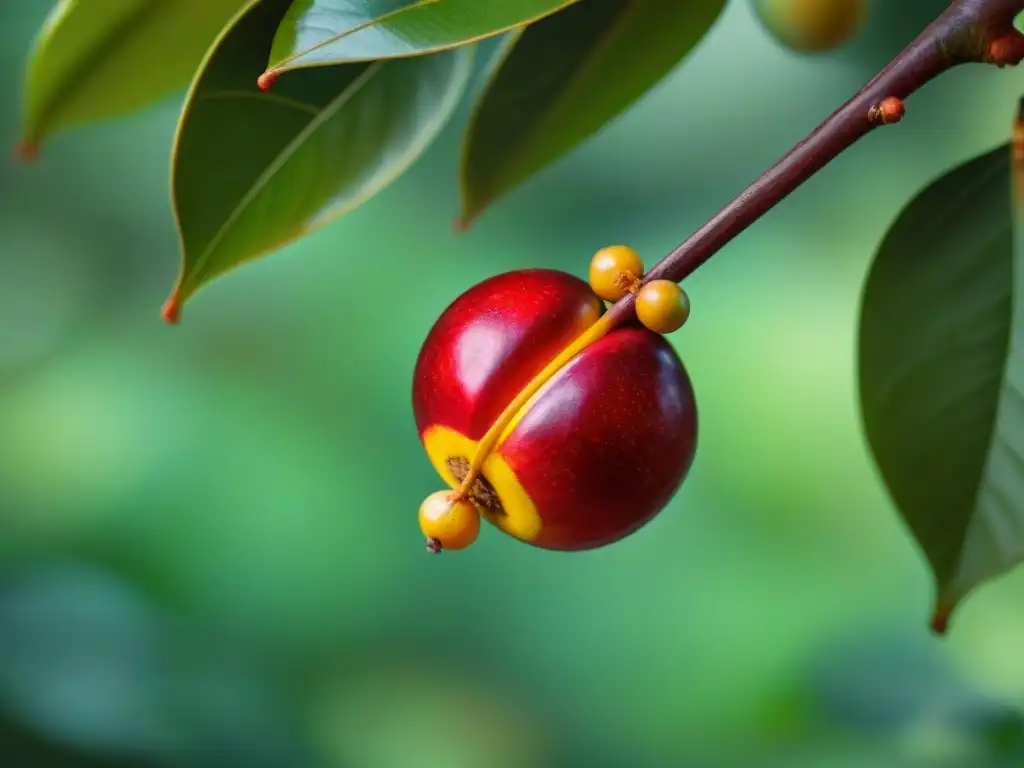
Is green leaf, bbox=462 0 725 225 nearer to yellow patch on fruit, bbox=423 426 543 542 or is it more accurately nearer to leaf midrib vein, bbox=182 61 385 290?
leaf midrib vein, bbox=182 61 385 290

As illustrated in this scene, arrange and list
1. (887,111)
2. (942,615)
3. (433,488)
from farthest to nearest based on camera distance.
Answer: (433,488) → (942,615) → (887,111)

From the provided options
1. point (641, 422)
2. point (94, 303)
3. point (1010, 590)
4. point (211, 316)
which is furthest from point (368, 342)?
point (641, 422)

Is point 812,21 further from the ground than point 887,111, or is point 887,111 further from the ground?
point 812,21

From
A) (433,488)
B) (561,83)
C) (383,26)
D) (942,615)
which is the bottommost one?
(942,615)

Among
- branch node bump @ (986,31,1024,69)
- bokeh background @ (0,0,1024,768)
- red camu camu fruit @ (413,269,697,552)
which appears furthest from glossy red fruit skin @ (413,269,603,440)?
bokeh background @ (0,0,1024,768)

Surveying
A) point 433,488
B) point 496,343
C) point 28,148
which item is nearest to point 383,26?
point 496,343

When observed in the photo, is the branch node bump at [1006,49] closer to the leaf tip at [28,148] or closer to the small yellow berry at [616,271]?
the small yellow berry at [616,271]

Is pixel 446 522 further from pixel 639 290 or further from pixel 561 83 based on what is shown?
pixel 561 83

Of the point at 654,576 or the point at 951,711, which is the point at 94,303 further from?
the point at 951,711
